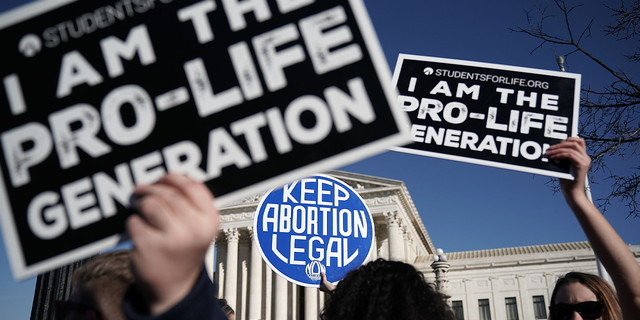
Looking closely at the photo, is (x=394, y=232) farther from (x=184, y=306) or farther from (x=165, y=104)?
(x=184, y=306)

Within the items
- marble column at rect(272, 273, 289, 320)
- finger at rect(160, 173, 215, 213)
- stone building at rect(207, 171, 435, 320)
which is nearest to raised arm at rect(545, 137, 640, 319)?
finger at rect(160, 173, 215, 213)

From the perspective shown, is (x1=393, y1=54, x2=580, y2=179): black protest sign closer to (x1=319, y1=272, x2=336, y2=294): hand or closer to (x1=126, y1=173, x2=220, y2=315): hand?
(x1=126, y1=173, x2=220, y2=315): hand

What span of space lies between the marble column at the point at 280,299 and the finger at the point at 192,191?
41.3m

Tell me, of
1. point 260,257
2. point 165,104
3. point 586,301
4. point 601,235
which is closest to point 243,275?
point 260,257

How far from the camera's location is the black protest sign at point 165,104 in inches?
52.3

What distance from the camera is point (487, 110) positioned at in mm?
3018

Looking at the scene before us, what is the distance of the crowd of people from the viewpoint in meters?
1.01

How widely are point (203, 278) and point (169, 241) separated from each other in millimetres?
144

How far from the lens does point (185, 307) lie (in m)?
1.02

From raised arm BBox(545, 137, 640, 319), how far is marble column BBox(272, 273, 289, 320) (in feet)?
131

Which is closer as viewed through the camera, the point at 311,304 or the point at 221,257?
the point at 311,304

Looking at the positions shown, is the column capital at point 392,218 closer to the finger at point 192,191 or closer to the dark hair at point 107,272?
the dark hair at point 107,272

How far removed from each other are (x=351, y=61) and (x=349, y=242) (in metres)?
3.91

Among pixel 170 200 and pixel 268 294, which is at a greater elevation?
pixel 170 200
